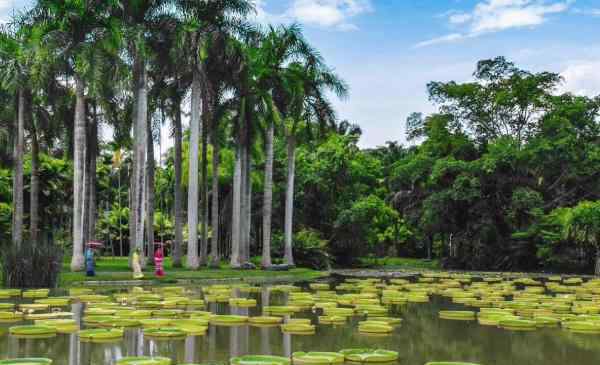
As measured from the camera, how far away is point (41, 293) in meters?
17.2

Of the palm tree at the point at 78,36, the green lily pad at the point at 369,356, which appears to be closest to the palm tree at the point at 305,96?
the palm tree at the point at 78,36

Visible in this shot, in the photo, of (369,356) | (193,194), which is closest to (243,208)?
(193,194)

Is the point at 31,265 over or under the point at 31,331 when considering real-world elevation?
over

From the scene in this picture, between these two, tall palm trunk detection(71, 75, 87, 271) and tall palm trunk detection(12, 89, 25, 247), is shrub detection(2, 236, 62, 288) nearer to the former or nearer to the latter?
tall palm trunk detection(71, 75, 87, 271)

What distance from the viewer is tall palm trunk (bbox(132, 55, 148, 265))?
26.1m

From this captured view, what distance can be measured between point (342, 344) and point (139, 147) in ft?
56.3

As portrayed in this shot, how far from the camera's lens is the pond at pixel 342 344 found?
9492 millimetres

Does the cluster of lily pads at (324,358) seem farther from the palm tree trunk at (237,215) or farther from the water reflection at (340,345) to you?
the palm tree trunk at (237,215)

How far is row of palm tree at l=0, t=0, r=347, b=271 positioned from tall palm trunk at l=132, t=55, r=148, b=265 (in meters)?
0.05

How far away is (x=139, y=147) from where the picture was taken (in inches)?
1033

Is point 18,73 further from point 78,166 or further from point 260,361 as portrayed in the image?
point 260,361

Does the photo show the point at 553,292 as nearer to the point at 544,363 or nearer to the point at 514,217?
the point at 544,363

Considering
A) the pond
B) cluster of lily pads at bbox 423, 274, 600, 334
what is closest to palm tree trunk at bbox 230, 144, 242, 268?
cluster of lily pads at bbox 423, 274, 600, 334

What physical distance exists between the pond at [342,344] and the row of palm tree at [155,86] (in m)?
13.7
